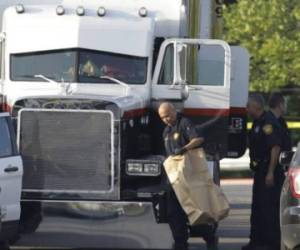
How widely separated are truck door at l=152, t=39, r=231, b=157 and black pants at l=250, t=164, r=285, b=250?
71cm

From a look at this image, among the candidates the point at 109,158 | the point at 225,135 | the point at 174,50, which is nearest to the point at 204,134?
the point at 225,135

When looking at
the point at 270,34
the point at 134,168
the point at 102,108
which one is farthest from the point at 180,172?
the point at 270,34

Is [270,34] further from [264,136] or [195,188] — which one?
[195,188]

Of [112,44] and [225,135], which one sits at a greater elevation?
[112,44]

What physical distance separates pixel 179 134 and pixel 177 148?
6.6 inches

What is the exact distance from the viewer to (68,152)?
35.7ft

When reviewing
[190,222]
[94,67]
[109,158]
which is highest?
[94,67]

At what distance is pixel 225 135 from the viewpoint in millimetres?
12500

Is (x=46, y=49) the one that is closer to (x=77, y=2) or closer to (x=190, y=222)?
(x=77, y=2)

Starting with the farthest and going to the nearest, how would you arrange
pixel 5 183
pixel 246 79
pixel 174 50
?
pixel 246 79, pixel 174 50, pixel 5 183

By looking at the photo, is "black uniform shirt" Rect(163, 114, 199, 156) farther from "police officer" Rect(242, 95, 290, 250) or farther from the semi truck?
"police officer" Rect(242, 95, 290, 250)

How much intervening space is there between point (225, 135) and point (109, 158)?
2.10 metres

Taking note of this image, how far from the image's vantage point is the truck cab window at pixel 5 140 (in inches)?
418

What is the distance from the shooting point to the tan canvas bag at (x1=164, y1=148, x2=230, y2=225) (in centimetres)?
1090
